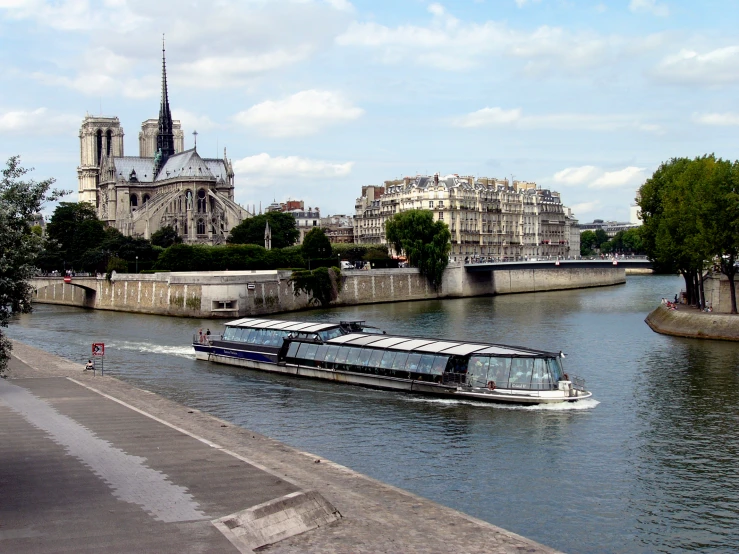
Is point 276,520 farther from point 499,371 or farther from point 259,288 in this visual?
point 259,288

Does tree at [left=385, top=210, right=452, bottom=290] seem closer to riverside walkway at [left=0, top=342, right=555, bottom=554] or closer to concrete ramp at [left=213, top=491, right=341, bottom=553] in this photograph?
riverside walkway at [left=0, top=342, right=555, bottom=554]

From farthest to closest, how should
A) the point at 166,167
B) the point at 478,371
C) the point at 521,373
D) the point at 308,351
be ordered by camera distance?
the point at 166,167, the point at 308,351, the point at 478,371, the point at 521,373

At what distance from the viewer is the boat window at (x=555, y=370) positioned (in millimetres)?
33094

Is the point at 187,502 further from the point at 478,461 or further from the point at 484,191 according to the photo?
the point at 484,191

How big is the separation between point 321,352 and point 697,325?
23600 mm

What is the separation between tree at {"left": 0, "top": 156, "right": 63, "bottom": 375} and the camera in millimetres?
17406

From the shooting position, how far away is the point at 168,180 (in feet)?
499

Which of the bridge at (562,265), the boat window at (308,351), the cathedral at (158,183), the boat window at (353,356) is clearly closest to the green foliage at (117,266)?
the bridge at (562,265)

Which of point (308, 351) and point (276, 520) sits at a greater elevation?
point (308, 351)

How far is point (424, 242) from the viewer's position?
330ft

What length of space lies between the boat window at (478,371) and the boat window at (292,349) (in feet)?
35.2

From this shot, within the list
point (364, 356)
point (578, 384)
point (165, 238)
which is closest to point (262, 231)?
point (165, 238)

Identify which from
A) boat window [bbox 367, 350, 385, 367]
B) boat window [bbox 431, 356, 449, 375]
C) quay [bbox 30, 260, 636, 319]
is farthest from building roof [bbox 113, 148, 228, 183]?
boat window [bbox 431, 356, 449, 375]

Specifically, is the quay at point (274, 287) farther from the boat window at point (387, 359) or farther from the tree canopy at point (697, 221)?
the boat window at point (387, 359)
